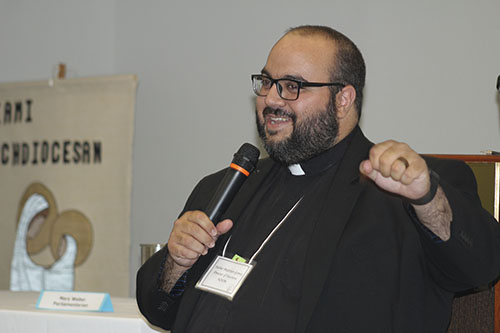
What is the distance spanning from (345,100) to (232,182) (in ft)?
2.04

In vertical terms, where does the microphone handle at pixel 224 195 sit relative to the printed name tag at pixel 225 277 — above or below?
above

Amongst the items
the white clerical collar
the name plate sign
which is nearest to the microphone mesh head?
the white clerical collar

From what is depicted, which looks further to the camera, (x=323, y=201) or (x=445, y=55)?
(x=445, y=55)

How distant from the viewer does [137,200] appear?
4.01m

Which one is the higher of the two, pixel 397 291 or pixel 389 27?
pixel 389 27

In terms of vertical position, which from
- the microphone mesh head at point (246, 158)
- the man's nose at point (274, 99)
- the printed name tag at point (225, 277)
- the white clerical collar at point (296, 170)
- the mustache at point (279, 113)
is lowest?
the printed name tag at point (225, 277)

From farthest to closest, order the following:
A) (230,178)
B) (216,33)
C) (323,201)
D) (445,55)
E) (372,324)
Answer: (216,33), (445,55), (323,201), (230,178), (372,324)

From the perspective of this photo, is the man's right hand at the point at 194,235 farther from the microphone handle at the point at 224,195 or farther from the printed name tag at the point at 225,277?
the printed name tag at the point at 225,277

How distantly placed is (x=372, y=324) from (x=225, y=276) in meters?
0.47

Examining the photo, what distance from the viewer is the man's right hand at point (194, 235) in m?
1.67

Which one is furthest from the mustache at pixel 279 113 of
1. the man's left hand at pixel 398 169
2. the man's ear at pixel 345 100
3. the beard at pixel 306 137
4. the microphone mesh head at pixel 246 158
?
the man's left hand at pixel 398 169

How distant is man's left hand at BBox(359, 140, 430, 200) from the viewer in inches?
51.5

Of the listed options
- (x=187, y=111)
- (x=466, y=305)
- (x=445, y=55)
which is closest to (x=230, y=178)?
(x=466, y=305)

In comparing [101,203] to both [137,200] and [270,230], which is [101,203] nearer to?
[137,200]
